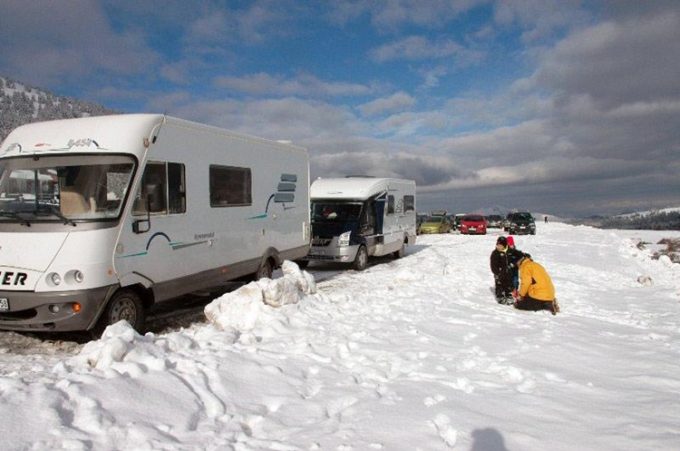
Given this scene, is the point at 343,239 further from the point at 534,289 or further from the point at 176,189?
the point at 176,189

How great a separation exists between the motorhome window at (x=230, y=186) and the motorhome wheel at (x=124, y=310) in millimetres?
2247

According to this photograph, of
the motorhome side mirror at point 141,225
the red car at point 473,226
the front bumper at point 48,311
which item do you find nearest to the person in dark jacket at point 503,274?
the motorhome side mirror at point 141,225

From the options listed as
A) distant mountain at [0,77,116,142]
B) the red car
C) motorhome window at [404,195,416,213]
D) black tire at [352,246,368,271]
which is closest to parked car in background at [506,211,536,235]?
the red car

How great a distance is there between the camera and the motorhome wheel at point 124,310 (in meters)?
6.36

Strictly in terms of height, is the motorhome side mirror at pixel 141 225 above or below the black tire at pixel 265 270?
above

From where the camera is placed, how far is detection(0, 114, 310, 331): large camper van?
234 inches

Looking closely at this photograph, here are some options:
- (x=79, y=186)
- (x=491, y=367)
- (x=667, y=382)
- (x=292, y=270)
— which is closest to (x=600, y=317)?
(x=667, y=382)

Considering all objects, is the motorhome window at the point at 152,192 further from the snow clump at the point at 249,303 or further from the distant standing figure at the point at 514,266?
the distant standing figure at the point at 514,266

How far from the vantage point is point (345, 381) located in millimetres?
5098

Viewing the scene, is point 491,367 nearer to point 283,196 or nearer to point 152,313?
point 152,313

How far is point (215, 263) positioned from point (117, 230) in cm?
252

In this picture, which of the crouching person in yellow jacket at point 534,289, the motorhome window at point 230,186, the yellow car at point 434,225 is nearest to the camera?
the motorhome window at point 230,186

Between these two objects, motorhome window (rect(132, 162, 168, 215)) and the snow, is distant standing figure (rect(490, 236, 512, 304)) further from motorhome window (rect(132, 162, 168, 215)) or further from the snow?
motorhome window (rect(132, 162, 168, 215))

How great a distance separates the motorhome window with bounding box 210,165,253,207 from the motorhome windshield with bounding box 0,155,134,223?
2.02m
